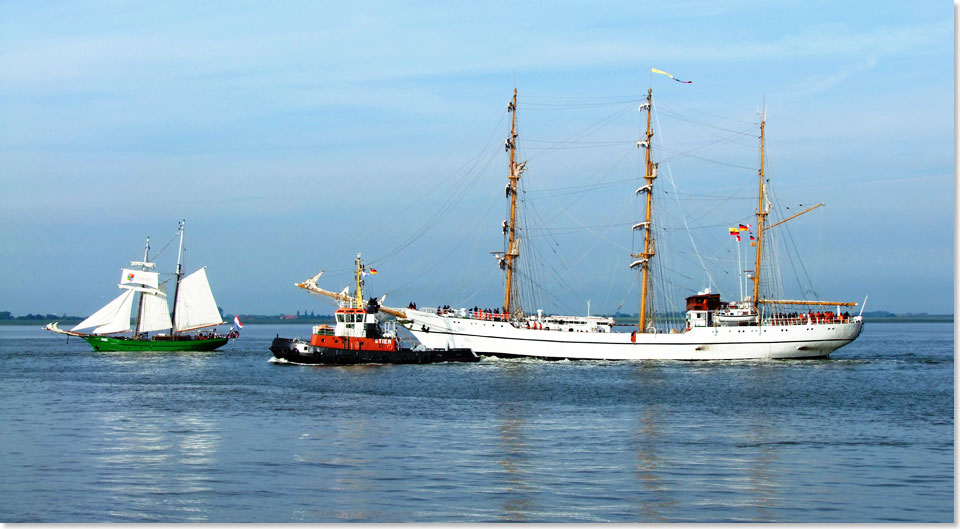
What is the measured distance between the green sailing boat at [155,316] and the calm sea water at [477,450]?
1824 inches

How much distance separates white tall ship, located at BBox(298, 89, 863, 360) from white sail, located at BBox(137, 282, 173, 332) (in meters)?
26.6

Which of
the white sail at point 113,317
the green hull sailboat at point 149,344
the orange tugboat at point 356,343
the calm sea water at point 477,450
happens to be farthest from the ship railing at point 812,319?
the white sail at point 113,317

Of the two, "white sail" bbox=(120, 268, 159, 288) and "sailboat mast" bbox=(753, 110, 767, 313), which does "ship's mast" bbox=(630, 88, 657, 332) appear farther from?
"white sail" bbox=(120, 268, 159, 288)

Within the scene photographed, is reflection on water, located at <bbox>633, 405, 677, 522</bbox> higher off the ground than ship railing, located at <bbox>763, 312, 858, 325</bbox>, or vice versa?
ship railing, located at <bbox>763, 312, 858, 325</bbox>

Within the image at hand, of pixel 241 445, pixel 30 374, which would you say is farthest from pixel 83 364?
pixel 241 445

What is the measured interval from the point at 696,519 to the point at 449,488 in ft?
23.7

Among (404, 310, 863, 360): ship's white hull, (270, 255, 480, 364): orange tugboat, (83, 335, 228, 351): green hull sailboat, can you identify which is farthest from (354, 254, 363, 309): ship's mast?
(83, 335, 228, 351): green hull sailboat

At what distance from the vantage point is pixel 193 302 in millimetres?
113688

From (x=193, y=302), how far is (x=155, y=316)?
435cm

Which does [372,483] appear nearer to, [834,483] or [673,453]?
[673,453]

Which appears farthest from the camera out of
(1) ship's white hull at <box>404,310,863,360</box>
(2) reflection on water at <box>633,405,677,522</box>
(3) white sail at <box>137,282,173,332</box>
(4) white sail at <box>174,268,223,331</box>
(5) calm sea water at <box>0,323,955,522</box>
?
(4) white sail at <box>174,268,223,331</box>

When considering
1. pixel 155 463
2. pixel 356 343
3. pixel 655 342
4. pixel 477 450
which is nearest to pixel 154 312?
pixel 356 343

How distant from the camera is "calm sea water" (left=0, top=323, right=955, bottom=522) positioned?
26.3m

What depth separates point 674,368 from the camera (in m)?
79.3
